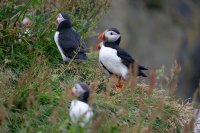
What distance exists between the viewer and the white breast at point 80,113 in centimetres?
481

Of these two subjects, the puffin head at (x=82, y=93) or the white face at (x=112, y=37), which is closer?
the puffin head at (x=82, y=93)

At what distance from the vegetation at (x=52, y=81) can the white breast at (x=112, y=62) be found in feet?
0.40

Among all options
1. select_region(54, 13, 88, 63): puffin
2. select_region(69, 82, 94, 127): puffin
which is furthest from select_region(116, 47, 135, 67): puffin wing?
select_region(69, 82, 94, 127): puffin

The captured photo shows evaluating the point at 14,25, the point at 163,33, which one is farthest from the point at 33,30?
the point at 163,33

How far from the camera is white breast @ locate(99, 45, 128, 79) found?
7090 millimetres

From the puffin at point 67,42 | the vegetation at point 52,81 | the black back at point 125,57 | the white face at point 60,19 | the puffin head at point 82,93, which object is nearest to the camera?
the puffin head at point 82,93

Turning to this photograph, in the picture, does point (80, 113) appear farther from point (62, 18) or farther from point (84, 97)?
point (62, 18)

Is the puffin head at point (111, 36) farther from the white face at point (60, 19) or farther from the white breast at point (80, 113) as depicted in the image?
the white breast at point (80, 113)

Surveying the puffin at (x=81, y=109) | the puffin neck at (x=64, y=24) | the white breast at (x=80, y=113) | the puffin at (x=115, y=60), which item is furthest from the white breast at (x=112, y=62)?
the white breast at (x=80, y=113)

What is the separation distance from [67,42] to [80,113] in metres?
2.14

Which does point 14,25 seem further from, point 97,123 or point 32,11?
point 97,123

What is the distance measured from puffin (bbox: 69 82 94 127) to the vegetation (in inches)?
2.8

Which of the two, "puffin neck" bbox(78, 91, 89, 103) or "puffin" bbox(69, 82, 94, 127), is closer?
"puffin" bbox(69, 82, 94, 127)

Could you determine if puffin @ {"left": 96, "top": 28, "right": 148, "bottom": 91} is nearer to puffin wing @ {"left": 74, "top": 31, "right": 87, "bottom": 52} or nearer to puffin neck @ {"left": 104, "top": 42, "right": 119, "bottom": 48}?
puffin neck @ {"left": 104, "top": 42, "right": 119, "bottom": 48}
